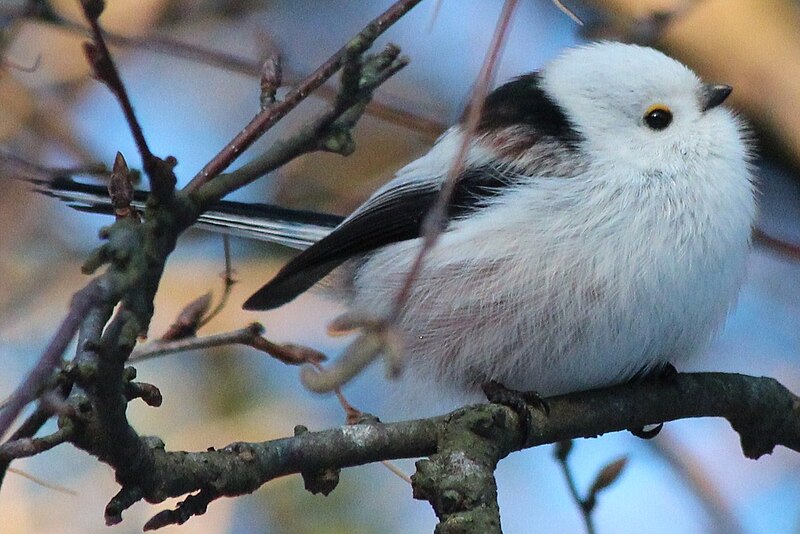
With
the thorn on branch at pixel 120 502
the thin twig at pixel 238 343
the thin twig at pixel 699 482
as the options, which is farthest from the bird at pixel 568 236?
the thin twig at pixel 699 482

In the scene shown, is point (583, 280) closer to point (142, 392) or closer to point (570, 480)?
point (570, 480)

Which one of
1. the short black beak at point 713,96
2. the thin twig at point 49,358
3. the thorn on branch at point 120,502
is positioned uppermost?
the short black beak at point 713,96

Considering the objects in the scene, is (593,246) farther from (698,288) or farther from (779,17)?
(779,17)

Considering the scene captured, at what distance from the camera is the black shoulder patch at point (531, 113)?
2314mm

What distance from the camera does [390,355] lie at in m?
1.21

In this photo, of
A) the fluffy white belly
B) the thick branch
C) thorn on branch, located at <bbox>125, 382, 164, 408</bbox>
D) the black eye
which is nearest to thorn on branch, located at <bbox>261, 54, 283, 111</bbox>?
thorn on branch, located at <bbox>125, 382, 164, 408</bbox>

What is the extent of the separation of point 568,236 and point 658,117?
0.42 metres

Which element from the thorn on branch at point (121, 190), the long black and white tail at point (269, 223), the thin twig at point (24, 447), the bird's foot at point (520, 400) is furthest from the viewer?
the long black and white tail at point (269, 223)

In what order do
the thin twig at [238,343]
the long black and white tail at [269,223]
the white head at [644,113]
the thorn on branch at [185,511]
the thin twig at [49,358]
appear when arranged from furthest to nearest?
the long black and white tail at [269,223] → the white head at [644,113] → the thin twig at [238,343] → the thorn on branch at [185,511] → the thin twig at [49,358]

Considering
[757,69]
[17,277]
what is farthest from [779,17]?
[17,277]

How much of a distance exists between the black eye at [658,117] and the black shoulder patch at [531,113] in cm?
16

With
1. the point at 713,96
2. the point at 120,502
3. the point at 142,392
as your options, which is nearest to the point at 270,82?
the point at 142,392

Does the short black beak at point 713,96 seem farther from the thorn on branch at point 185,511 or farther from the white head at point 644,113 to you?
the thorn on branch at point 185,511

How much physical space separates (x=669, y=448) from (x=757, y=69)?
1.15 meters
